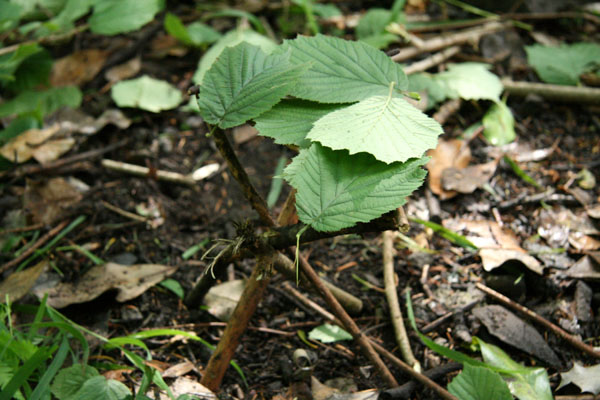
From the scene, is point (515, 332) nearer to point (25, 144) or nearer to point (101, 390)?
point (101, 390)

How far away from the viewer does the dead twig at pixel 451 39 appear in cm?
287

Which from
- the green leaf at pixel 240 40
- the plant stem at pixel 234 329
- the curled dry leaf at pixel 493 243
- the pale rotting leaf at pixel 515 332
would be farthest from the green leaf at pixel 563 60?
the plant stem at pixel 234 329

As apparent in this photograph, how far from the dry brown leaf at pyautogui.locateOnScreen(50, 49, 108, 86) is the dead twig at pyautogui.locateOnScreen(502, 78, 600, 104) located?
7.59ft

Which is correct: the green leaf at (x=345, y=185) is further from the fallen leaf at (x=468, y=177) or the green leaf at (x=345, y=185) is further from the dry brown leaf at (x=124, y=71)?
the dry brown leaf at (x=124, y=71)

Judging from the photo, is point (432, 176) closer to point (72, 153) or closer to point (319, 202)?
point (319, 202)

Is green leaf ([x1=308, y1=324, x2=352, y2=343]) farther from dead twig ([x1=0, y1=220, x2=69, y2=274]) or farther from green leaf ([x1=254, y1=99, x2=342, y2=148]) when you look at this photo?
dead twig ([x1=0, y1=220, x2=69, y2=274])

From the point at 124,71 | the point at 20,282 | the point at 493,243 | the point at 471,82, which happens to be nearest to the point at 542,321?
the point at 493,243

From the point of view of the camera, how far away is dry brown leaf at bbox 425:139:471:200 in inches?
86.8

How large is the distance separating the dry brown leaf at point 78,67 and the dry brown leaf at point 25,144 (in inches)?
22.1

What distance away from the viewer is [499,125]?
8.02 feet

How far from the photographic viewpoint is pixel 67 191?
7.18 feet

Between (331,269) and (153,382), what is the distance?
2.57ft

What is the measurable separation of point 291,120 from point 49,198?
1.40 metres

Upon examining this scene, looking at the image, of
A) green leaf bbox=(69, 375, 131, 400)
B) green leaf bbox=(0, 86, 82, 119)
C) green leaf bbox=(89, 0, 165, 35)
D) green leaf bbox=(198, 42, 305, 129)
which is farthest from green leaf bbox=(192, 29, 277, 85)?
green leaf bbox=(69, 375, 131, 400)
